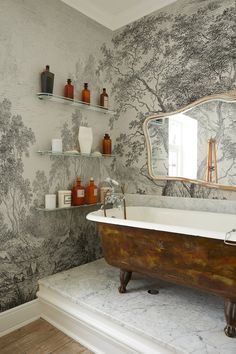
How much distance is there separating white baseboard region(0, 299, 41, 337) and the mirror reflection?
1636 millimetres

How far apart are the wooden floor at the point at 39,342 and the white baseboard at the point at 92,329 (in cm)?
5

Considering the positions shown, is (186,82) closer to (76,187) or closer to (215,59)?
(215,59)

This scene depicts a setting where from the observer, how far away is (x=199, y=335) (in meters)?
1.58

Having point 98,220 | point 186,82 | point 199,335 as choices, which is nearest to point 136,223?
point 98,220

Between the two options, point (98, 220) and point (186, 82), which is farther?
point (186, 82)

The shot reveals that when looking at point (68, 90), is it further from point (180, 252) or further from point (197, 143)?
point (180, 252)

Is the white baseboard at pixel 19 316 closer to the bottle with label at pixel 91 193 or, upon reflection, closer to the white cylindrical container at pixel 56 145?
the bottle with label at pixel 91 193

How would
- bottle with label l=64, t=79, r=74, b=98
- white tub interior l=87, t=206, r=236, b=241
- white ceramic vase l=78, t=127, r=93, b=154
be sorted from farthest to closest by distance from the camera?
white ceramic vase l=78, t=127, r=93, b=154
bottle with label l=64, t=79, r=74, b=98
white tub interior l=87, t=206, r=236, b=241

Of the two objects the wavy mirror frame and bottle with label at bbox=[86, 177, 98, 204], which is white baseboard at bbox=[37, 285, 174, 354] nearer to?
bottle with label at bbox=[86, 177, 98, 204]

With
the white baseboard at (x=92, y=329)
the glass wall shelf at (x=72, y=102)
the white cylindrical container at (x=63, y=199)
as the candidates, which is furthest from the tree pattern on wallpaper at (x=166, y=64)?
the white baseboard at (x=92, y=329)

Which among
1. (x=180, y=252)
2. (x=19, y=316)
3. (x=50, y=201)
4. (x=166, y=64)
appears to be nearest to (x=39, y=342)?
(x=19, y=316)

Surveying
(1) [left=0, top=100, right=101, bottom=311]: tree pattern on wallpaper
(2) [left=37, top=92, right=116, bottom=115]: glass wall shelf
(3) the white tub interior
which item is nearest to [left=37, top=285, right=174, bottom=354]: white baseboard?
(1) [left=0, top=100, right=101, bottom=311]: tree pattern on wallpaper

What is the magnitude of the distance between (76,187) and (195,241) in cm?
135

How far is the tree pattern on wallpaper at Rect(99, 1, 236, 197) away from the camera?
7.75ft
